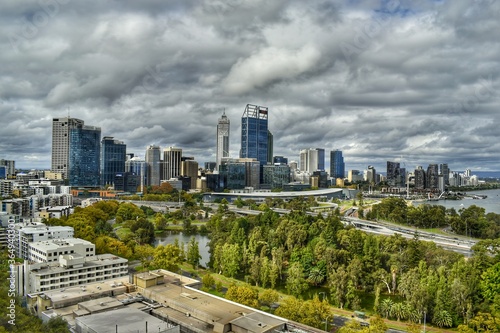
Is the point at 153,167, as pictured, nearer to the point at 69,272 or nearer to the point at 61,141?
the point at 61,141

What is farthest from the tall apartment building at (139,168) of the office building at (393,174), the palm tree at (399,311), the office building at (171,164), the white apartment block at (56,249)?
the palm tree at (399,311)

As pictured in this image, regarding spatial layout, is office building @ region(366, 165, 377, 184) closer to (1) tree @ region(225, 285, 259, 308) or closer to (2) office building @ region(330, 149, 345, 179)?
(2) office building @ region(330, 149, 345, 179)

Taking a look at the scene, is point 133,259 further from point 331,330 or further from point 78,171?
point 78,171

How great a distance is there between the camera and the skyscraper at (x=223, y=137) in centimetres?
8044

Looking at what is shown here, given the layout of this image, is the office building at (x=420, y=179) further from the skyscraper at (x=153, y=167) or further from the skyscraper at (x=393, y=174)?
the skyscraper at (x=153, y=167)

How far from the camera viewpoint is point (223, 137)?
8106 centimetres

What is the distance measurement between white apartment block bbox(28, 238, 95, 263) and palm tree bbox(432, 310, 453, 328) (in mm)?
12981

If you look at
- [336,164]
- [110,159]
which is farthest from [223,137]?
[336,164]

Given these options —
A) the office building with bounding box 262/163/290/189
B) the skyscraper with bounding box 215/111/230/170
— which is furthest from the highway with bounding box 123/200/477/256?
the skyscraper with bounding box 215/111/230/170

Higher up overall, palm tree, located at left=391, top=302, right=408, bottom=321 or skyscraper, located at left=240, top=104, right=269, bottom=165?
skyscraper, located at left=240, top=104, right=269, bottom=165

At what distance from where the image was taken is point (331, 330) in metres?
12.0

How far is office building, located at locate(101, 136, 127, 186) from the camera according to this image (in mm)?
60562

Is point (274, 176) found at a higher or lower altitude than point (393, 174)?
A: lower

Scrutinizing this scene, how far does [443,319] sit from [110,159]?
55.2 m
